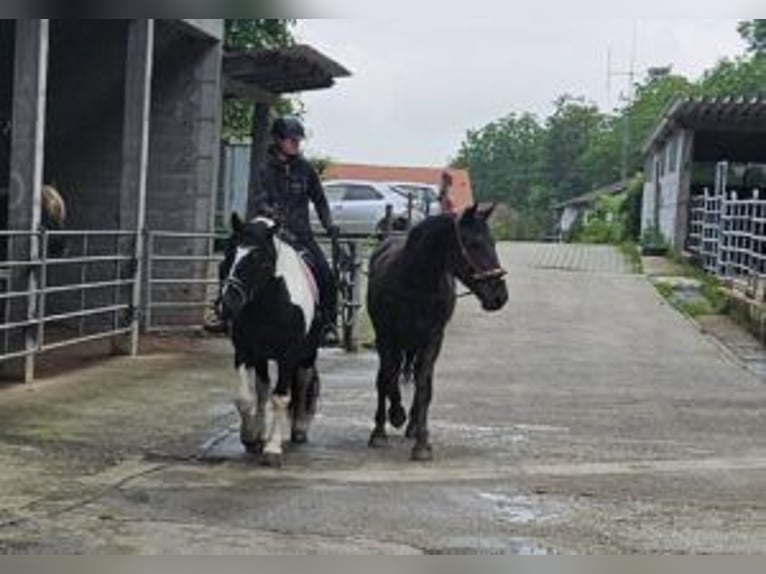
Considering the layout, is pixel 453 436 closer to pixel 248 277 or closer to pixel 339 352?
pixel 248 277

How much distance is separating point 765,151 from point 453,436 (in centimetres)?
2256

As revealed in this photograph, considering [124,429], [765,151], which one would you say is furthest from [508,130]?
[124,429]

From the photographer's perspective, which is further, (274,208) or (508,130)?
(508,130)

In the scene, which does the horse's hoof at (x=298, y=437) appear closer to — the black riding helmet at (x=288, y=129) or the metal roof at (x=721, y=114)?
the black riding helmet at (x=288, y=129)

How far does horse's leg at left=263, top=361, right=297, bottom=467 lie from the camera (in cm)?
794

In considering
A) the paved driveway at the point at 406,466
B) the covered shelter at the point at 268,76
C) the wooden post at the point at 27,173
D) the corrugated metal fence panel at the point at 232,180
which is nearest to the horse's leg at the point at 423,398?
the paved driveway at the point at 406,466

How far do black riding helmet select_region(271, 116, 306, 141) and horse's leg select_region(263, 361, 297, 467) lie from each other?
57.0 inches

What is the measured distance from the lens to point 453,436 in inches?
369

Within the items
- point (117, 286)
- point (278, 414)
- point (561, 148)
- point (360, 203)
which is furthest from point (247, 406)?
point (561, 148)

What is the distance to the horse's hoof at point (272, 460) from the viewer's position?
7910 mm

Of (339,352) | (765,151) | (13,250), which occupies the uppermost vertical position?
(765,151)

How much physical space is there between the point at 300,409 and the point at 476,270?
1.51 meters

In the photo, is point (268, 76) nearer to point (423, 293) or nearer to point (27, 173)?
point (27, 173)

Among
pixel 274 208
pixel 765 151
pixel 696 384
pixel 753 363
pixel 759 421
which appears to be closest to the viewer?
pixel 274 208
